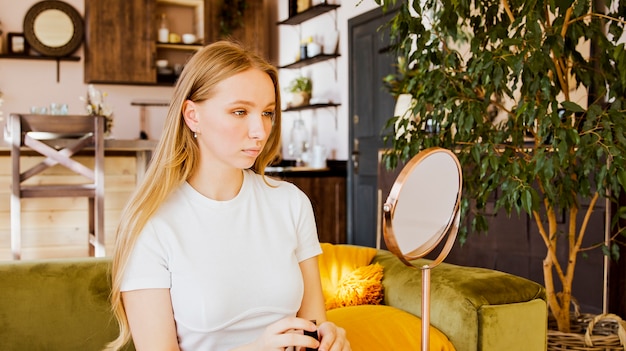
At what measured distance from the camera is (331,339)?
117 cm

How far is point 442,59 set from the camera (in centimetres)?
223

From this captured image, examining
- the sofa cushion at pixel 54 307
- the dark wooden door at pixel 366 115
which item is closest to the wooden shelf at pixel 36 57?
the dark wooden door at pixel 366 115

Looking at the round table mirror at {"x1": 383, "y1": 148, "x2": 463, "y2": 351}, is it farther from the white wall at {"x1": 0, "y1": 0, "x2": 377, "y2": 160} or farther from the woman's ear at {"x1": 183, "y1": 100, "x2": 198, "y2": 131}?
the white wall at {"x1": 0, "y1": 0, "x2": 377, "y2": 160}

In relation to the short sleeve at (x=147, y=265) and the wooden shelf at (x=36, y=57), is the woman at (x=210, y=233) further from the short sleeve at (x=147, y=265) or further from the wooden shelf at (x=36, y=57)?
the wooden shelf at (x=36, y=57)

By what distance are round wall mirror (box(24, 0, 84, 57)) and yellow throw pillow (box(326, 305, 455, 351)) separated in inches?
207

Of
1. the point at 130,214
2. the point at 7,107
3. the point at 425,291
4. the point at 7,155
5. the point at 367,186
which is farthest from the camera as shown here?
the point at 7,107

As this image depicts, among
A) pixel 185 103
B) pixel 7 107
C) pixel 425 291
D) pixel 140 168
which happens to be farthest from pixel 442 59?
pixel 7 107

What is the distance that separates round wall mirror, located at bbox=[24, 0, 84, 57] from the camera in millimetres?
6148

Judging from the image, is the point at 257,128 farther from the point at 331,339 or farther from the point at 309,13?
the point at 309,13

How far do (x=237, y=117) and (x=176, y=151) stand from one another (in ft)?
0.55

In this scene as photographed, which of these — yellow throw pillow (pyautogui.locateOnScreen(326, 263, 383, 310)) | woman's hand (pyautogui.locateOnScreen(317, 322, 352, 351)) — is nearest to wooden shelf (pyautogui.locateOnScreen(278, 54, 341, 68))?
yellow throw pillow (pyautogui.locateOnScreen(326, 263, 383, 310))

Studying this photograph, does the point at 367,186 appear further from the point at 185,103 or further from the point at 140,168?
the point at 185,103

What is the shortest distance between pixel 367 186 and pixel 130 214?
411 cm

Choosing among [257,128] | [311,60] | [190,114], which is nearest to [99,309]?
Result: [190,114]
